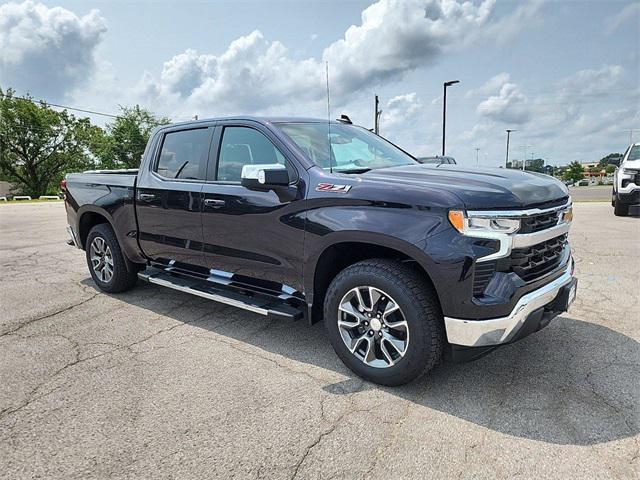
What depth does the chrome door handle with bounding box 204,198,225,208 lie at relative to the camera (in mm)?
3870

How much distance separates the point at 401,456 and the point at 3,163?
187 feet

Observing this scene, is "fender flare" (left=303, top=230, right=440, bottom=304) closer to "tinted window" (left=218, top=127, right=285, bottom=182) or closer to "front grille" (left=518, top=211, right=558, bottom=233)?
"front grille" (left=518, top=211, right=558, bottom=233)

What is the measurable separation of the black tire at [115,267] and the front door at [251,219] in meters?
1.52

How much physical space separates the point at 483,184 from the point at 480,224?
33 centimetres

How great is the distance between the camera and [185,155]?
4418mm

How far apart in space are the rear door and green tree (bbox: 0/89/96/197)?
2038 inches

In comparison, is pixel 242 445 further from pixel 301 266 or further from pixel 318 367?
pixel 301 266

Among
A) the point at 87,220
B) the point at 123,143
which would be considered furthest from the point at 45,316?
the point at 123,143

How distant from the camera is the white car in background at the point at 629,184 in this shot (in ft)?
35.8

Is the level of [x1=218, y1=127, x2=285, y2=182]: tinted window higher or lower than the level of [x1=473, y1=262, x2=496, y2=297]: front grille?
higher

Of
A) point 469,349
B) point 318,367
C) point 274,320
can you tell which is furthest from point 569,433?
point 274,320

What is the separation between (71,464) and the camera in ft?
7.68

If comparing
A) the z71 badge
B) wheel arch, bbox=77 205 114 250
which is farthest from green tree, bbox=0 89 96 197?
the z71 badge

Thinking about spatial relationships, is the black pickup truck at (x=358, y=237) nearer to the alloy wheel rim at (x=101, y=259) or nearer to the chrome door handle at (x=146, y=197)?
the chrome door handle at (x=146, y=197)
